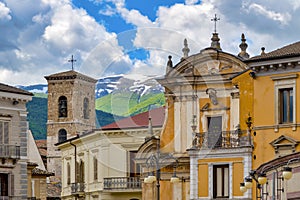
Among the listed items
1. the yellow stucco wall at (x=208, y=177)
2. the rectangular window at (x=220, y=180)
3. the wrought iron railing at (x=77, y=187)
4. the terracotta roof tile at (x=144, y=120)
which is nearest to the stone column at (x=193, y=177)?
the yellow stucco wall at (x=208, y=177)

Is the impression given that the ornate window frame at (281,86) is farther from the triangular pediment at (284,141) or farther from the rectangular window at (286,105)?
the triangular pediment at (284,141)

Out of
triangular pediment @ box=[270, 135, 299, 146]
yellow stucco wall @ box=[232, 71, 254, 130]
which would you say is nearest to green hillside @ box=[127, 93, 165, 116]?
yellow stucco wall @ box=[232, 71, 254, 130]

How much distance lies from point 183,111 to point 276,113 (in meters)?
9.65

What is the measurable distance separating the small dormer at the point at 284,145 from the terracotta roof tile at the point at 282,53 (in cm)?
393

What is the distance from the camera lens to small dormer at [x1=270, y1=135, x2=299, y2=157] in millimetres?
62000

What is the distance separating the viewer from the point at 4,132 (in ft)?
248

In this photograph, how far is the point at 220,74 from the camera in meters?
70.1

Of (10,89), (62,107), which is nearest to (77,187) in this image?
(10,89)

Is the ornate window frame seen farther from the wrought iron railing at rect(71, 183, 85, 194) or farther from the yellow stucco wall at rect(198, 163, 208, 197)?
the wrought iron railing at rect(71, 183, 85, 194)

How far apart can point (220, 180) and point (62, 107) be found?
102 m

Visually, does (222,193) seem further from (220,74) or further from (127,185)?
(127,185)

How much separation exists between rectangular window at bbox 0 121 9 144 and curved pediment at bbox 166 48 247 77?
1112cm

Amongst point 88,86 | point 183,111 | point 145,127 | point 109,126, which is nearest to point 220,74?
point 183,111

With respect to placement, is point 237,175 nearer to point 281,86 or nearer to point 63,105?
point 281,86
